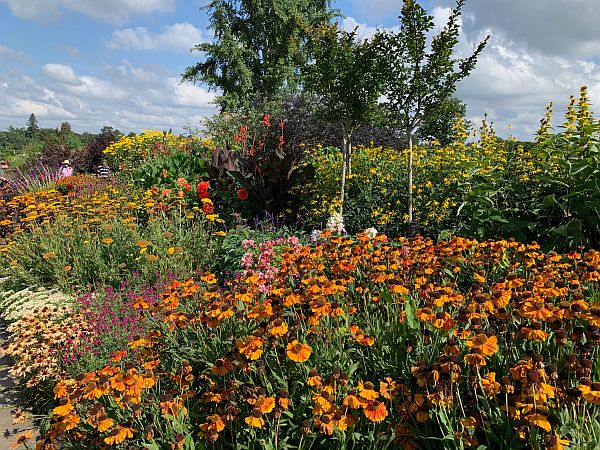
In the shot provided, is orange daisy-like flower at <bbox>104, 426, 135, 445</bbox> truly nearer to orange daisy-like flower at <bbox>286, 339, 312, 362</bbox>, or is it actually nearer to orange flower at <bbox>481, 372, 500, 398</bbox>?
orange daisy-like flower at <bbox>286, 339, 312, 362</bbox>

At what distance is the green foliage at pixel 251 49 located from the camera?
72.8 feet

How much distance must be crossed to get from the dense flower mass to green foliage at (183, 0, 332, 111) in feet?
66.3

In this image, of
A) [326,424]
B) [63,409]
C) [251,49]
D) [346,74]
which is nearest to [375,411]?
[326,424]

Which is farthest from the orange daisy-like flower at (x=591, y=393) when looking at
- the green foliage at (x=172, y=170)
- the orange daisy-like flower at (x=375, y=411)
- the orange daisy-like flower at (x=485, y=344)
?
the green foliage at (x=172, y=170)

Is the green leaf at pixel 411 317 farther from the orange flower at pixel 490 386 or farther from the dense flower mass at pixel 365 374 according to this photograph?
the orange flower at pixel 490 386

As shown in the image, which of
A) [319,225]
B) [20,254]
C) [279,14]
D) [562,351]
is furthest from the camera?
[279,14]

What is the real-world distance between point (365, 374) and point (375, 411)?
0.50 meters

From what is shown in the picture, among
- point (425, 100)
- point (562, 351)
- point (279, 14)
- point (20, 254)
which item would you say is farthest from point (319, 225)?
point (279, 14)

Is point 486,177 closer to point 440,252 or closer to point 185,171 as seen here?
point 440,252

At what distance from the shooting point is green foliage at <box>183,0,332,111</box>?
2220 centimetres

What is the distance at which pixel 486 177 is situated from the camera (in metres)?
5.02

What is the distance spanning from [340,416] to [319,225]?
4.47 meters

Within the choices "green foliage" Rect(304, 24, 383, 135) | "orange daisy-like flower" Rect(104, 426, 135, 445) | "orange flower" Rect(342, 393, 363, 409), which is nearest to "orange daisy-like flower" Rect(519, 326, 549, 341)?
"orange flower" Rect(342, 393, 363, 409)

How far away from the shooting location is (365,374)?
2119mm
